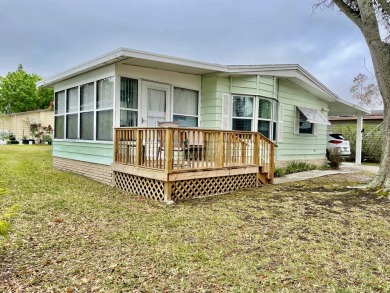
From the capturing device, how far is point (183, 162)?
6.04 meters

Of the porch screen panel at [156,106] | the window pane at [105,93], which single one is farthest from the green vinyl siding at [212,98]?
the window pane at [105,93]

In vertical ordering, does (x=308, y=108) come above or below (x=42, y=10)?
below

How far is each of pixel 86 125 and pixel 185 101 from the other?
285cm

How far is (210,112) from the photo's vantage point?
8602 mm

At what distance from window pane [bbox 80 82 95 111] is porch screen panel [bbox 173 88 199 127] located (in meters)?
2.23

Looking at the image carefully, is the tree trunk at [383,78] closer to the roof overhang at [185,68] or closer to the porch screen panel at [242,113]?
the roof overhang at [185,68]

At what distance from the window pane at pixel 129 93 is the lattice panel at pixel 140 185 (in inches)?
67.2

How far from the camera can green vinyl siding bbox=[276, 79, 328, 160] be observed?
10375 millimetres

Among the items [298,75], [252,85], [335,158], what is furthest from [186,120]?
[335,158]

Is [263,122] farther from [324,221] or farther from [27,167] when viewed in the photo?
[27,167]

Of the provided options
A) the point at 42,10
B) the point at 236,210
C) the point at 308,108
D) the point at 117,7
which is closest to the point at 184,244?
the point at 236,210

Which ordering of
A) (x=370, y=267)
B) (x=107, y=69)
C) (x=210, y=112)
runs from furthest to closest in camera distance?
(x=210, y=112) < (x=107, y=69) < (x=370, y=267)

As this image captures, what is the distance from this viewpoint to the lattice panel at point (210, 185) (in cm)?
613

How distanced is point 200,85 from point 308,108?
16.0 feet
